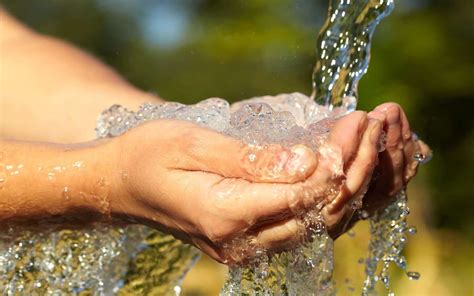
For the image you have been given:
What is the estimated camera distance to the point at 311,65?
5.35 meters

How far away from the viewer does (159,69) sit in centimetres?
649

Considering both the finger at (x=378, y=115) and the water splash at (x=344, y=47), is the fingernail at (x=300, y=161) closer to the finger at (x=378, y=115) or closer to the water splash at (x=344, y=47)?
the finger at (x=378, y=115)

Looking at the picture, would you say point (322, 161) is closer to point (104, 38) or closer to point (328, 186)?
point (328, 186)

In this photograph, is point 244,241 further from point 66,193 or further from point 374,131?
point 66,193

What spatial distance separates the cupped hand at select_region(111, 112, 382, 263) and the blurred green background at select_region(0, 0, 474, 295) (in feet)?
6.25

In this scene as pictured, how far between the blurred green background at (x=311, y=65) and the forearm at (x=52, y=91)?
1.46 m

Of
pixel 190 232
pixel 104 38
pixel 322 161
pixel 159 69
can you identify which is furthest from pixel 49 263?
pixel 104 38

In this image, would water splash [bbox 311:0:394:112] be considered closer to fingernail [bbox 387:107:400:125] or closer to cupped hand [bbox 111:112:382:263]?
fingernail [bbox 387:107:400:125]

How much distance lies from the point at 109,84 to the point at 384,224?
0.67m

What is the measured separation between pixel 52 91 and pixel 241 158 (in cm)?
85

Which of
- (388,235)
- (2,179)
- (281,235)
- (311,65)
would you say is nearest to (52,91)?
(2,179)

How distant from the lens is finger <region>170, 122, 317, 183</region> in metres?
1.14

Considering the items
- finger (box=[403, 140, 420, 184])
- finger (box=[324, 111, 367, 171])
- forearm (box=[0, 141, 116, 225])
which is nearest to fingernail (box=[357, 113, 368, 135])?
finger (box=[324, 111, 367, 171])

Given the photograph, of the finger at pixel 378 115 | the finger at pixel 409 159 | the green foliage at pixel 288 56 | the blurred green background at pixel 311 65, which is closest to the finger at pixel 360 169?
the finger at pixel 378 115
